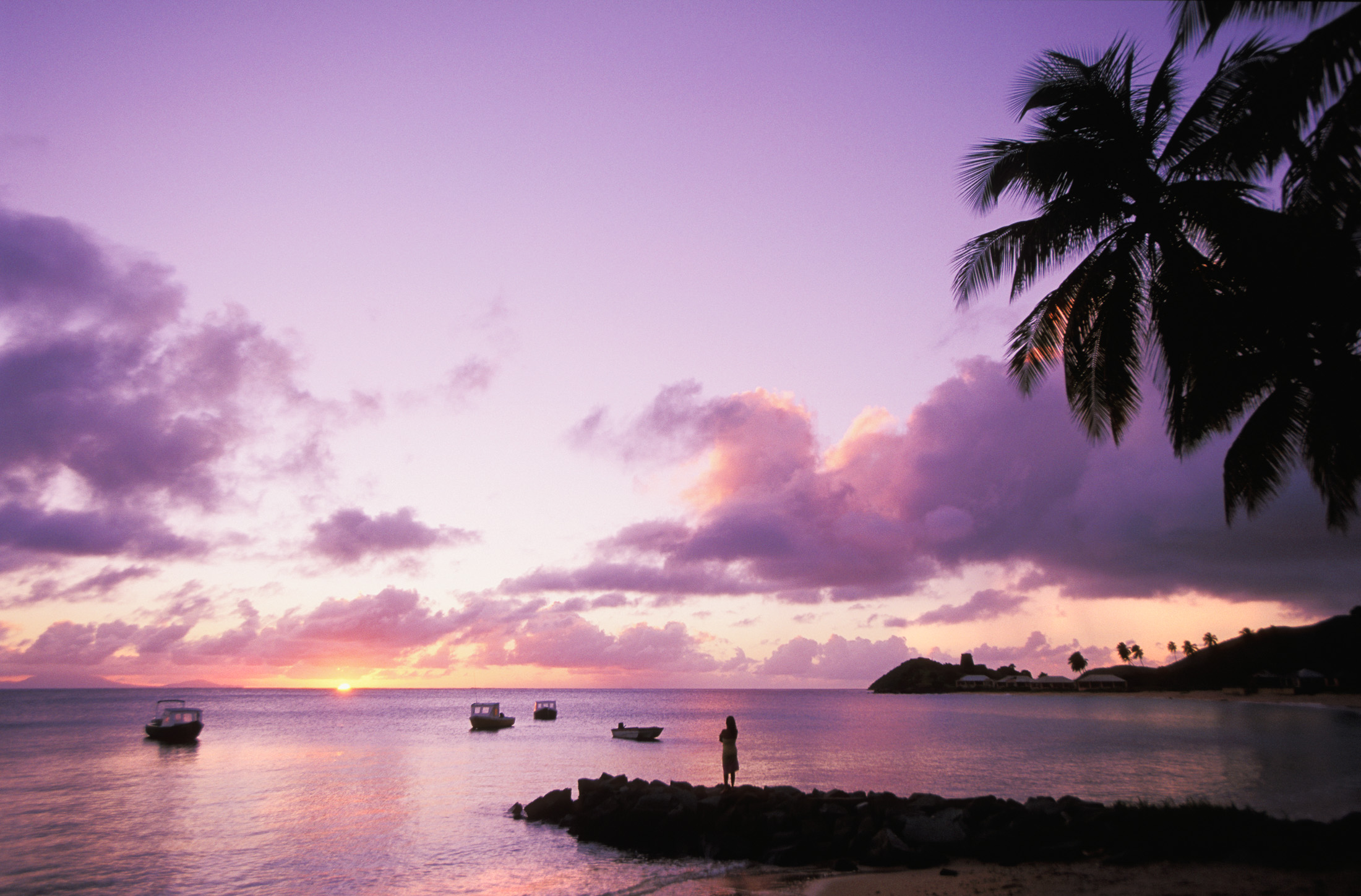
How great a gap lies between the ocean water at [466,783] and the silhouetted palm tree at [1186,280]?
11811 millimetres

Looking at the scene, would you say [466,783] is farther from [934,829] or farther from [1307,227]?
[1307,227]

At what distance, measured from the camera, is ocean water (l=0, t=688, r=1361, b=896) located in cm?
1880

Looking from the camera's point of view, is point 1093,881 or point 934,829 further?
point 934,829

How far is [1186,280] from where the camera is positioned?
11516mm

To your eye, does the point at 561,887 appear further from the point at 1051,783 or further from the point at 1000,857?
the point at 1051,783

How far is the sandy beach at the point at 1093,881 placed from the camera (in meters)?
10.6

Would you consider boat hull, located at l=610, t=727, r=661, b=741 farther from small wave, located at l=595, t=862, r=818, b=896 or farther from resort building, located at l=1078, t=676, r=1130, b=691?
resort building, located at l=1078, t=676, r=1130, b=691

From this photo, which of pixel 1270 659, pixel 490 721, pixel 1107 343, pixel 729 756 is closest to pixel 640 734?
pixel 490 721

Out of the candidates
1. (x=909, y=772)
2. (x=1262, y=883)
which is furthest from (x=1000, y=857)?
(x=909, y=772)

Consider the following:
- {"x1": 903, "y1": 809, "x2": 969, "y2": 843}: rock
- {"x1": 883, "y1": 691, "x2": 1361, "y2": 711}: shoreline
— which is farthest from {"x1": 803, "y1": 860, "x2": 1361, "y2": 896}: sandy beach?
{"x1": 883, "y1": 691, "x2": 1361, "y2": 711}: shoreline

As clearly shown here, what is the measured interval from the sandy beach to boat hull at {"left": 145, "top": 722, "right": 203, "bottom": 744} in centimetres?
6211

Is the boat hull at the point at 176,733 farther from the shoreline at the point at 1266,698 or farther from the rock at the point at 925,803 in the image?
the shoreline at the point at 1266,698

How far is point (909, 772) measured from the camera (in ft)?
120

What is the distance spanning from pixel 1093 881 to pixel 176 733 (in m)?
67.2
